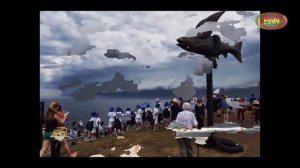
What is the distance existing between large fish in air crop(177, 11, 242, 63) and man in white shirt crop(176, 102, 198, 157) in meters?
0.80

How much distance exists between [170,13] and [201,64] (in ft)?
2.85

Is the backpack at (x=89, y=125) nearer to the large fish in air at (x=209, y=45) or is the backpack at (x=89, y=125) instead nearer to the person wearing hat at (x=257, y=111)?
the large fish in air at (x=209, y=45)

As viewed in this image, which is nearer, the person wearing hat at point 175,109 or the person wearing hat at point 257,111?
the person wearing hat at point 257,111

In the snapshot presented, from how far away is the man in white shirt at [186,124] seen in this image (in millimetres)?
6012

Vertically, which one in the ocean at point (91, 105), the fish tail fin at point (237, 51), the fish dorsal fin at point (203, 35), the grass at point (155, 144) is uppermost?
the fish dorsal fin at point (203, 35)

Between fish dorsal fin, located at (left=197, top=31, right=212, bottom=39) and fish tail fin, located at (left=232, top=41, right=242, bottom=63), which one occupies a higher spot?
fish dorsal fin, located at (left=197, top=31, right=212, bottom=39)

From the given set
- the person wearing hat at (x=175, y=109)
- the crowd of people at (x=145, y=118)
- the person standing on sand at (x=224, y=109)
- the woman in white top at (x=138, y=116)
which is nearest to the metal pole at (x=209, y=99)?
the crowd of people at (x=145, y=118)

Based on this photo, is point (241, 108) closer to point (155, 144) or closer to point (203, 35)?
point (203, 35)

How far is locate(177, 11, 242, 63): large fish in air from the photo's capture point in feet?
19.7

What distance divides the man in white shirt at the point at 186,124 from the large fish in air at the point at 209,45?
80 centimetres

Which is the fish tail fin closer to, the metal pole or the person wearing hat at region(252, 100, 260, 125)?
the metal pole

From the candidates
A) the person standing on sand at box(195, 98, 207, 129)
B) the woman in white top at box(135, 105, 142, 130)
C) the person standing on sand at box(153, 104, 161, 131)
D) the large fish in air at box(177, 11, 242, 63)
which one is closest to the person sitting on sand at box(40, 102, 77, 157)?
the woman in white top at box(135, 105, 142, 130)
